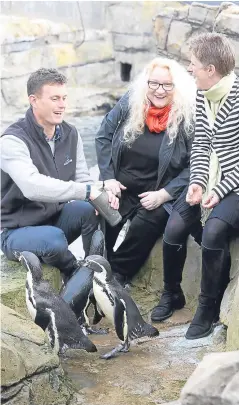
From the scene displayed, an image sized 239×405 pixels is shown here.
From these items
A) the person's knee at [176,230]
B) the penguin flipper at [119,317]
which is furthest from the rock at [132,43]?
the penguin flipper at [119,317]

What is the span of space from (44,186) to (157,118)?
0.72 metres

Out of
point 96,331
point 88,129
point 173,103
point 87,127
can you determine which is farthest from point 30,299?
point 87,127

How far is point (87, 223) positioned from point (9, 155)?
0.56m

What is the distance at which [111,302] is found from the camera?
3.26 meters

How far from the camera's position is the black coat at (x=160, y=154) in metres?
3.72

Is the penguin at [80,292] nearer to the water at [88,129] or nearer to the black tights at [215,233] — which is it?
the black tights at [215,233]

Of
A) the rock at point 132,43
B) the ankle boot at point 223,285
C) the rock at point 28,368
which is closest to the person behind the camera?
the rock at point 28,368

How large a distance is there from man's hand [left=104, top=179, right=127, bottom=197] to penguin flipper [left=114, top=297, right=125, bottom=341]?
77 cm

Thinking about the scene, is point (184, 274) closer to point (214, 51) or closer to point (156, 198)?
point (156, 198)

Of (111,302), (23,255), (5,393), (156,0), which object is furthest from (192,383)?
(156,0)

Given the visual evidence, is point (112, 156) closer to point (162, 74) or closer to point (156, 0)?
point (162, 74)

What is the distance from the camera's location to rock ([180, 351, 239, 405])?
73.4 inches

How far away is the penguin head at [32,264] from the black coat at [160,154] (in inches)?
30.7

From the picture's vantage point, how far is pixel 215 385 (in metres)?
1.90
